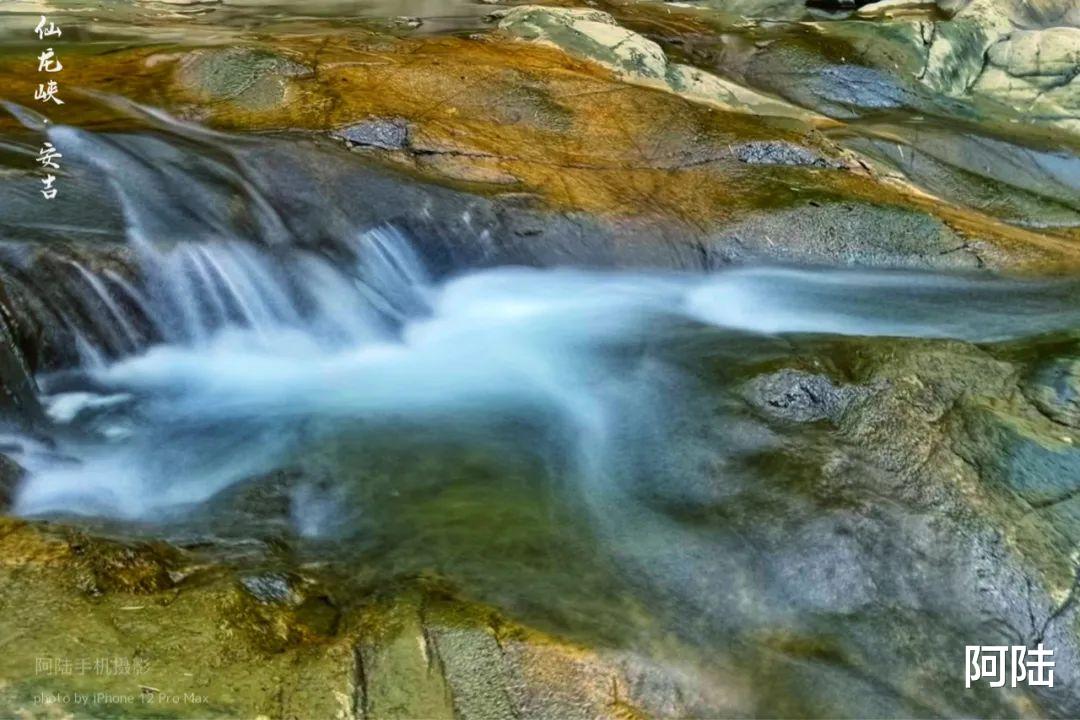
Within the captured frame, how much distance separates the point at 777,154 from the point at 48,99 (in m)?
7.97

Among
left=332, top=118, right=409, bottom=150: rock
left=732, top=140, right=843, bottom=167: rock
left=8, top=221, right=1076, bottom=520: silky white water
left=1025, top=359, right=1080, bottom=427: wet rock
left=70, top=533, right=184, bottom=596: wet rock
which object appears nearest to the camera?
left=70, top=533, right=184, bottom=596: wet rock

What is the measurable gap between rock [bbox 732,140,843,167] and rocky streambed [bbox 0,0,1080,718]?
1.8 inches

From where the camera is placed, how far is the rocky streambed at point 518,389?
Answer: 4.46 meters

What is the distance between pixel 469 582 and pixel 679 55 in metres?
11.8

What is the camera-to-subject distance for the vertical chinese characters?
7949mm

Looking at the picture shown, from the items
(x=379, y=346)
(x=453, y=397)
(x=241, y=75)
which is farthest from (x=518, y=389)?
(x=241, y=75)

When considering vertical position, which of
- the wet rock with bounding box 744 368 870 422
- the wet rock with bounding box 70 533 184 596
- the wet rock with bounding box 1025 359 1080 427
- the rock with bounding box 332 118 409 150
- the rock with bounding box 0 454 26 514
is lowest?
the wet rock with bounding box 1025 359 1080 427

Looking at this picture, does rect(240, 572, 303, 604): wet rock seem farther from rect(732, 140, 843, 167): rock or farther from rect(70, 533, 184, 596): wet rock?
rect(732, 140, 843, 167): rock

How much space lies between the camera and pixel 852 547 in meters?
5.42

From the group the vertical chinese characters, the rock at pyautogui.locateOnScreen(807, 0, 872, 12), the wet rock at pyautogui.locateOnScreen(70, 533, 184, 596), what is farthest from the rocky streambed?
the rock at pyautogui.locateOnScreen(807, 0, 872, 12)

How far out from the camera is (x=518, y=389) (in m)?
7.97

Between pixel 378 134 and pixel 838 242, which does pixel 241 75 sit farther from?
pixel 838 242

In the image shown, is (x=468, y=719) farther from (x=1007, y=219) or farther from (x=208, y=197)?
(x=1007, y=219)

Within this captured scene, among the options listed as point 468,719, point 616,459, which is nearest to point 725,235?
point 616,459
